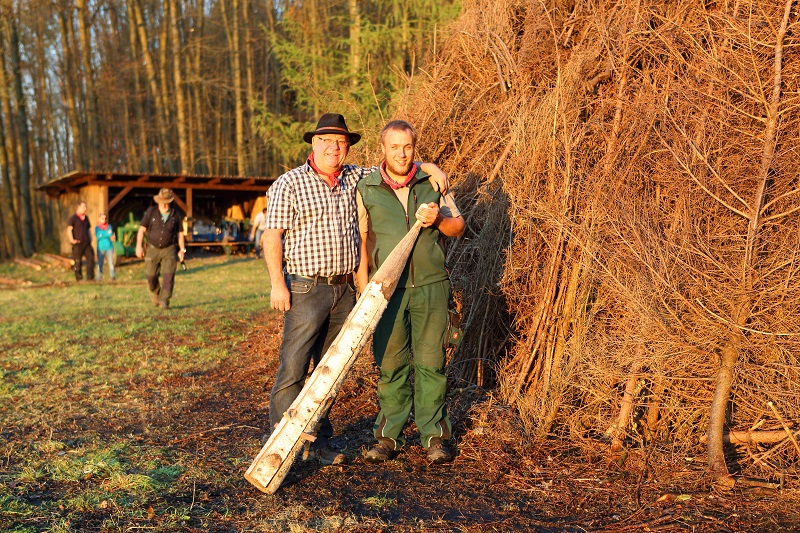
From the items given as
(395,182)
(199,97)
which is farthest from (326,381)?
(199,97)

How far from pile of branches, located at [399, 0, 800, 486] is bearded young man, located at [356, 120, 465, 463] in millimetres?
784

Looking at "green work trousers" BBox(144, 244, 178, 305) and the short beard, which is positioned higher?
the short beard

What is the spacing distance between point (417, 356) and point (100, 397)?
363 centimetres

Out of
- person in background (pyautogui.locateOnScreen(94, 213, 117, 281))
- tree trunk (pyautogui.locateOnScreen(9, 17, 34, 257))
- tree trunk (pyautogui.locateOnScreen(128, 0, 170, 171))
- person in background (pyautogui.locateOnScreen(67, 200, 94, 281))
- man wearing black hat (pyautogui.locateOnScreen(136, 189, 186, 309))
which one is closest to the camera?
man wearing black hat (pyautogui.locateOnScreen(136, 189, 186, 309))

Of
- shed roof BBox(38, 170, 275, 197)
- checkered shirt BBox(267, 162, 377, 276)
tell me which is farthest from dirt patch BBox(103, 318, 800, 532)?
shed roof BBox(38, 170, 275, 197)

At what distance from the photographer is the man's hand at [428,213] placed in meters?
4.35

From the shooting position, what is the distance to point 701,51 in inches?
176

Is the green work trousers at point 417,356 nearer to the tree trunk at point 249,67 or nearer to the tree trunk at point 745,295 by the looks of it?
the tree trunk at point 745,295

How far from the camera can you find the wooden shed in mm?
24406

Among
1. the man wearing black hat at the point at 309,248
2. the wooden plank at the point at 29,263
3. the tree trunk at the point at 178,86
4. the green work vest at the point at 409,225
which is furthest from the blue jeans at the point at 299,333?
the tree trunk at the point at 178,86

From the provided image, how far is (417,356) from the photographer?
4.79 meters

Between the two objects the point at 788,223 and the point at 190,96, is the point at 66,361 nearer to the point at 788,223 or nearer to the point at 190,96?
the point at 788,223

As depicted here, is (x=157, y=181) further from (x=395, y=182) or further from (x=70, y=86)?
(x=395, y=182)

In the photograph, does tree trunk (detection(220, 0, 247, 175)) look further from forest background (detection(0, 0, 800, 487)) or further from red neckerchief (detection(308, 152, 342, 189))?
red neckerchief (detection(308, 152, 342, 189))
